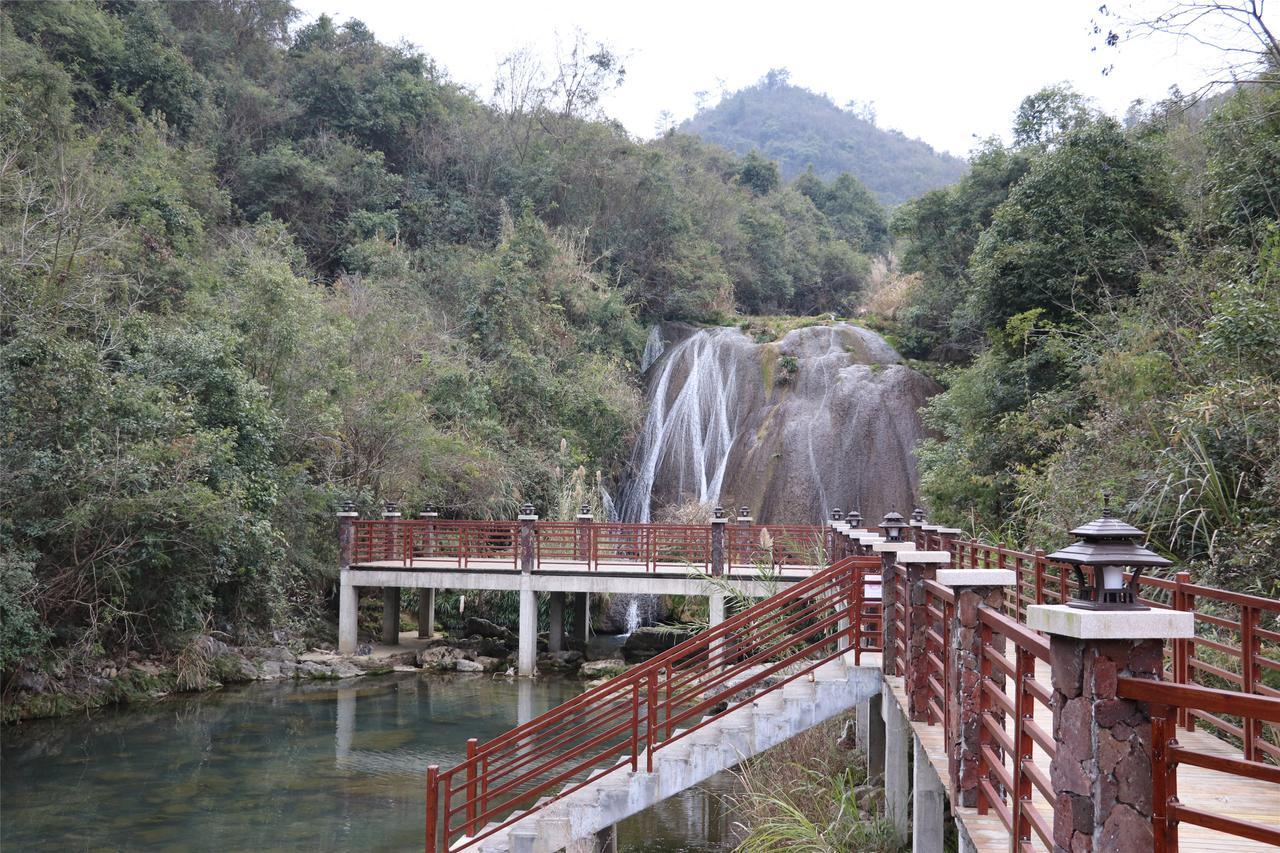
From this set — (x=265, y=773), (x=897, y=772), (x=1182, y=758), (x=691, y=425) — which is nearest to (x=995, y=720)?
(x=1182, y=758)

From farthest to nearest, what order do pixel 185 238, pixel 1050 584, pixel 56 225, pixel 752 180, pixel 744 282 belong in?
pixel 752 180, pixel 744 282, pixel 185 238, pixel 56 225, pixel 1050 584

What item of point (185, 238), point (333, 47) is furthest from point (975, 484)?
point (333, 47)

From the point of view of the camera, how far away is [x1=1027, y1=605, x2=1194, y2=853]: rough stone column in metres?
2.79

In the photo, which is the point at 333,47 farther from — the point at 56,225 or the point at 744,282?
the point at 56,225

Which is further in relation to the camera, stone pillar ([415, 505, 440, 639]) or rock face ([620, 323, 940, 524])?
rock face ([620, 323, 940, 524])

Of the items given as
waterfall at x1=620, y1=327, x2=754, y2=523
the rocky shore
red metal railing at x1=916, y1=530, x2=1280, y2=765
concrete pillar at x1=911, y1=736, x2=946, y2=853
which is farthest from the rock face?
concrete pillar at x1=911, y1=736, x2=946, y2=853

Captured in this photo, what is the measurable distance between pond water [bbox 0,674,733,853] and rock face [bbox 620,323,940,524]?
976 cm

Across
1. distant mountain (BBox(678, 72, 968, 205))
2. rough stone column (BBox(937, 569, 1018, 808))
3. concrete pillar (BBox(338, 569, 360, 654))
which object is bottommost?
concrete pillar (BBox(338, 569, 360, 654))

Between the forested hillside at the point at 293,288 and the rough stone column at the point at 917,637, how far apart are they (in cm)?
1148

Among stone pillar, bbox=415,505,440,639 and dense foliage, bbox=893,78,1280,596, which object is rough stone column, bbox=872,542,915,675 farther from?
stone pillar, bbox=415,505,440,639

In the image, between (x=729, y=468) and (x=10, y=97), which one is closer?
(x=10, y=97)

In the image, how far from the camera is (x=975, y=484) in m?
17.6

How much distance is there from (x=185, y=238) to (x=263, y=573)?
9075 millimetres

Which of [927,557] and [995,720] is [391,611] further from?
[995,720]
